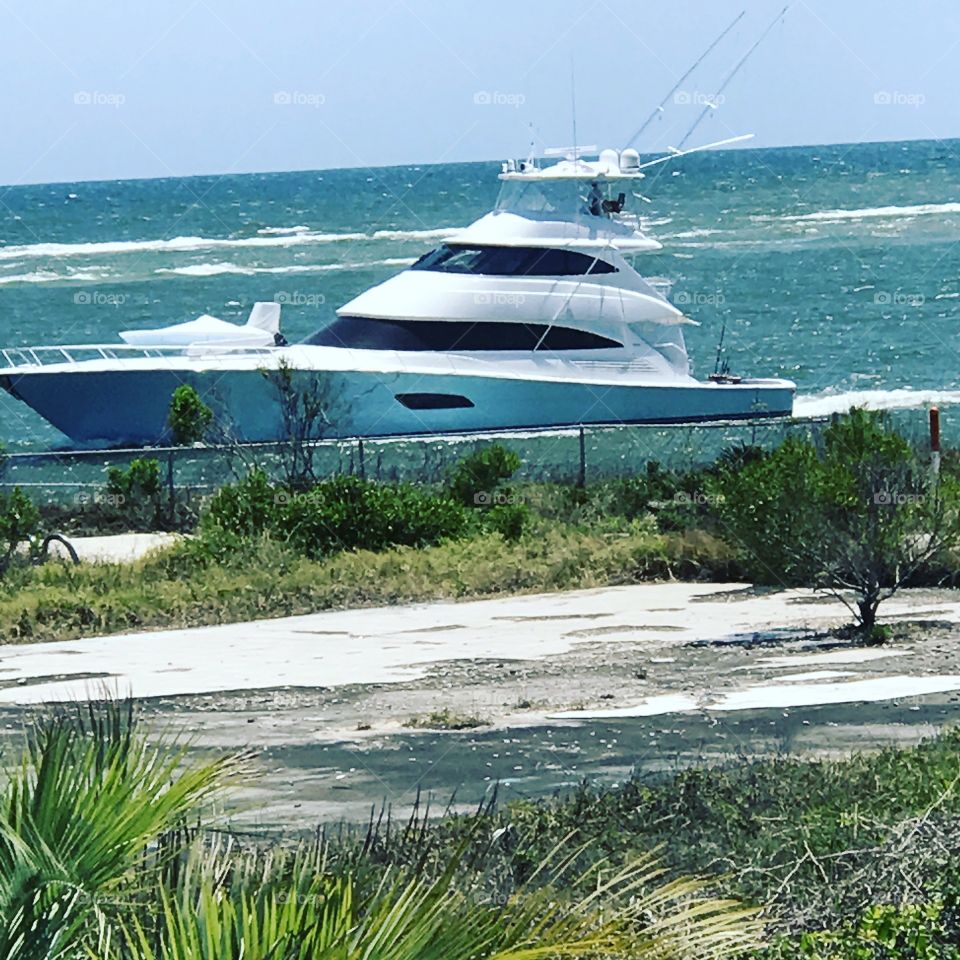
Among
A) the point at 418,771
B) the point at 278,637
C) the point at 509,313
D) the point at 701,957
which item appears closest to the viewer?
the point at 701,957

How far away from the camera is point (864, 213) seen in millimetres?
111562

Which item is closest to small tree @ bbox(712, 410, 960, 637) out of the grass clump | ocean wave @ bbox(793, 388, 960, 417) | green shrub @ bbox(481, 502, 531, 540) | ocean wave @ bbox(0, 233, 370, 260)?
the grass clump

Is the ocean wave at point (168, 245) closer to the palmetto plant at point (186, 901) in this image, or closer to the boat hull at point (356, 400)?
the boat hull at point (356, 400)

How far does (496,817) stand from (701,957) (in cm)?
343

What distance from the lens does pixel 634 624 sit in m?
13.8

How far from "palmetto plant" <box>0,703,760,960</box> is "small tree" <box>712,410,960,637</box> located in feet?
29.3

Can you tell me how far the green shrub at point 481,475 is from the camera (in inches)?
769

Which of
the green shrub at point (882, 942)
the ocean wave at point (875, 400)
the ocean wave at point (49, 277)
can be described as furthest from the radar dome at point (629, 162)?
the ocean wave at point (49, 277)

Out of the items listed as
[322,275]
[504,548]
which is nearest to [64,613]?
[504,548]

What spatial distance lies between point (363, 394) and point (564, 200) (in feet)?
13.7

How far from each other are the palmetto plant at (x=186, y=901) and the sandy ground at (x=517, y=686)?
14.0 feet

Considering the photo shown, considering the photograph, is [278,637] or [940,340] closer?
[278,637]

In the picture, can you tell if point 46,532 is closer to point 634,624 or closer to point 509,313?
point 634,624

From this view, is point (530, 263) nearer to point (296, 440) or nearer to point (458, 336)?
point (458, 336)
